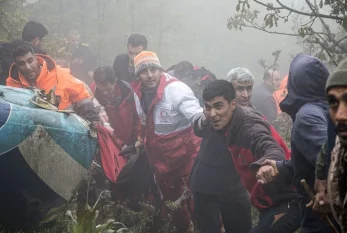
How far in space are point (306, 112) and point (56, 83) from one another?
378cm

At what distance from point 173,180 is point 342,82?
3.93m

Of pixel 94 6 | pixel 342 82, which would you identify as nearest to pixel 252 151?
pixel 342 82

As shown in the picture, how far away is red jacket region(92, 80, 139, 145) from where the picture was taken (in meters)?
6.17

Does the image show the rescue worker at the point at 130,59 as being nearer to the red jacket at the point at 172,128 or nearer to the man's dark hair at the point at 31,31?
the man's dark hair at the point at 31,31

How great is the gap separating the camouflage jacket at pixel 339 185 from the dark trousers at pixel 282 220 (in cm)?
174

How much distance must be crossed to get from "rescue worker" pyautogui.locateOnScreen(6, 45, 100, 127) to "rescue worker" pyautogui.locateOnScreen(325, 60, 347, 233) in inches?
159

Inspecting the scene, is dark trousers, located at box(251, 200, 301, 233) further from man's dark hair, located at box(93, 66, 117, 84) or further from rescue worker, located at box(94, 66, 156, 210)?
man's dark hair, located at box(93, 66, 117, 84)

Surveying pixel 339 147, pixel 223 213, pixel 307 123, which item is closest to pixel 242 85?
pixel 223 213

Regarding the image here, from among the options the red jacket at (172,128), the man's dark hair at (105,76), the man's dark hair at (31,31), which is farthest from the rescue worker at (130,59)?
the red jacket at (172,128)

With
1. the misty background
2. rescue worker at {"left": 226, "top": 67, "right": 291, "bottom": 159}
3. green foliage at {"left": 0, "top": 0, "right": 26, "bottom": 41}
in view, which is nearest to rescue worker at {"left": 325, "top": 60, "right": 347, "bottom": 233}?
rescue worker at {"left": 226, "top": 67, "right": 291, "bottom": 159}

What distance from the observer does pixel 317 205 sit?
7.13 ft

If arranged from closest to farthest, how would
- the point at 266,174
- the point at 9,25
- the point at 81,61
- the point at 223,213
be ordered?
1. the point at 266,174
2. the point at 223,213
3. the point at 9,25
4. the point at 81,61

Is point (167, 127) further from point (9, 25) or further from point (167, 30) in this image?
point (167, 30)

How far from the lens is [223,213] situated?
4.42 meters
